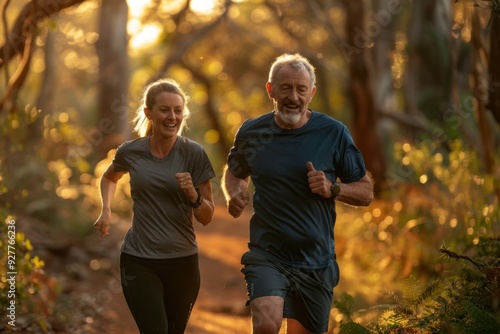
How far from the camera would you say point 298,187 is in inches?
227

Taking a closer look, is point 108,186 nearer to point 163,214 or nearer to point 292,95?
point 163,214

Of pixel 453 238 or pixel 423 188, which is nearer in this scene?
pixel 453 238

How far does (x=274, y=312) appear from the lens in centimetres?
554

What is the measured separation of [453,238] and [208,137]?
96.3 ft

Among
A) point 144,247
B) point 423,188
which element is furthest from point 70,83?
point 144,247

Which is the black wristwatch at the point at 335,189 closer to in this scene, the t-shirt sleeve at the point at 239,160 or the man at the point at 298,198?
the man at the point at 298,198

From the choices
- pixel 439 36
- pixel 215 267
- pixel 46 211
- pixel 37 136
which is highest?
pixel 439 36

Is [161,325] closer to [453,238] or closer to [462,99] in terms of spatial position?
[453,238]

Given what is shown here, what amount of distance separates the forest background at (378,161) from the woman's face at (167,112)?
29.5 inches

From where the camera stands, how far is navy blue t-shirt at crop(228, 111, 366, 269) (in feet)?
18.9

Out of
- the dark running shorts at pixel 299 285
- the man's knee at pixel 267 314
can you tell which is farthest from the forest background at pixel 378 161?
the man's knee at pixel 267 314

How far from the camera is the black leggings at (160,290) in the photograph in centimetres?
589

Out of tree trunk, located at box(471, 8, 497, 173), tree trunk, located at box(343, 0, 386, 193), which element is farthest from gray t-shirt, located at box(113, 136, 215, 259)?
tree trunk, located at box(343, 0, 386, 193)

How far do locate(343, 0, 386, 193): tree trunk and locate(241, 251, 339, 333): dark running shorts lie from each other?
9618mm
